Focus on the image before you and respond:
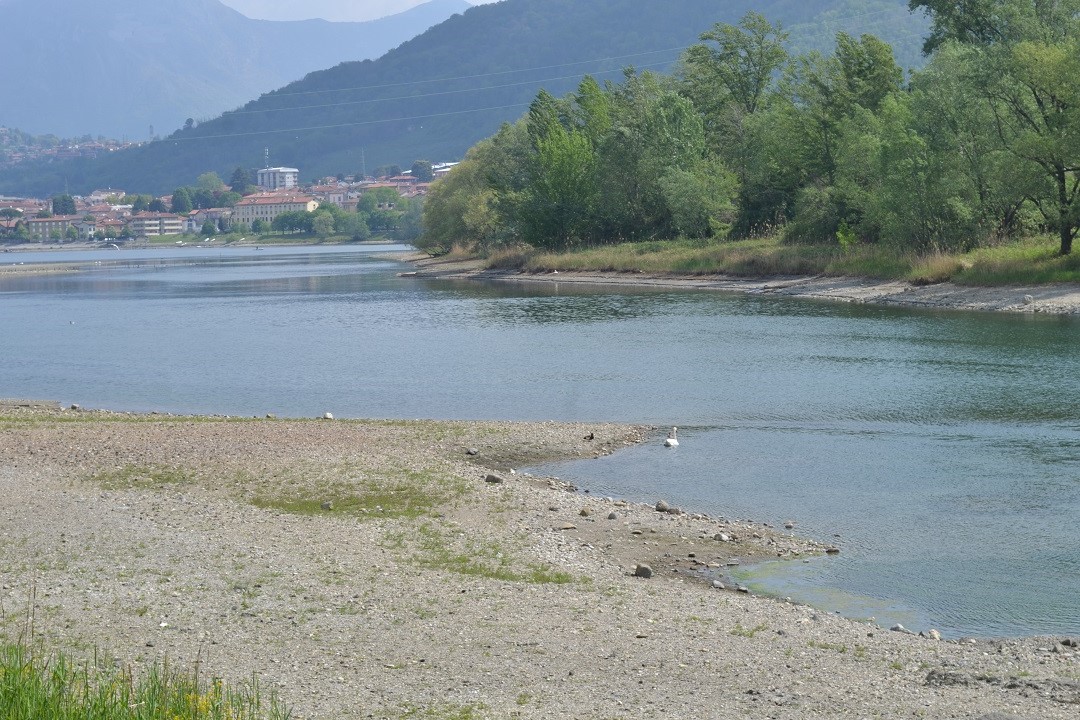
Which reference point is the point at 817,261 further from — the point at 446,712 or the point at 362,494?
the point at 446,712

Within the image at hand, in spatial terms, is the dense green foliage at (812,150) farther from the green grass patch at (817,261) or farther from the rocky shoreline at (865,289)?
the rocky shoreline at (865,289)

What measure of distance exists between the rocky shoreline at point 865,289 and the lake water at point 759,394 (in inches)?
98.6

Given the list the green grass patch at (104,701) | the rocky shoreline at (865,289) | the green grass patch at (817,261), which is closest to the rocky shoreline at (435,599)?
the green grass patch at (104,701)

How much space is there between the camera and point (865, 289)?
214ft

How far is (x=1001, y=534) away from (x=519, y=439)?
11.0 meters

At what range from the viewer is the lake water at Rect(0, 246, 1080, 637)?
59.7 ft

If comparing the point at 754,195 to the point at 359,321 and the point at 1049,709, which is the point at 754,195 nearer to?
the point at 359,321

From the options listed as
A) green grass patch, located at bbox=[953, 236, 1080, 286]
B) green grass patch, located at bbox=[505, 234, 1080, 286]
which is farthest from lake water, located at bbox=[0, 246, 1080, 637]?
green grass patch, located at bbox=[505, 234, 1080, 286]

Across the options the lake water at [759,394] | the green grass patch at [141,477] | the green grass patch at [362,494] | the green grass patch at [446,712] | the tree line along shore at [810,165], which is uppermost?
the tree line along shore at [810,165]

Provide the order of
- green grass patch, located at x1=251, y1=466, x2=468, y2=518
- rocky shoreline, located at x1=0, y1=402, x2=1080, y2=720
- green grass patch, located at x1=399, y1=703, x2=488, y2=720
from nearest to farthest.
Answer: green grass patch, located at x1=399, y1=703, x2=488, y2=720 → rocky shoreline, located at x1=0, y1=402, x2=1080, y2=720 → green grass patch, located at x1=251, y1=466, x2=468, y2=518

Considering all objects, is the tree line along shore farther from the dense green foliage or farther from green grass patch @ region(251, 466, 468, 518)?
green grass patch @ region(251, 466, 468, 518)

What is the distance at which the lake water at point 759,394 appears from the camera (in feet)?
59.7

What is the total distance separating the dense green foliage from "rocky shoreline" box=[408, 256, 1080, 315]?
3.45m

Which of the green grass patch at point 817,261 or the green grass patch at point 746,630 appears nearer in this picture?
the green grass patch at point 746,630
